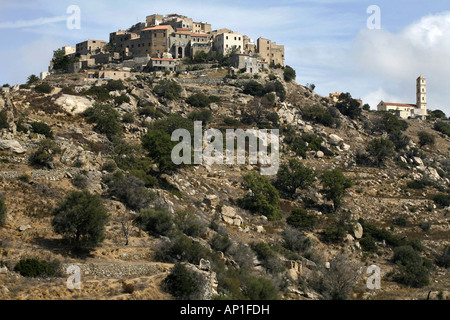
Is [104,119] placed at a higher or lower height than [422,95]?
lower

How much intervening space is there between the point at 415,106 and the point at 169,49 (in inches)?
1871

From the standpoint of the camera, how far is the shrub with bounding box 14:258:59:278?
19.9 meters

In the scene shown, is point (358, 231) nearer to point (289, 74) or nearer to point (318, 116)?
point (318, 116)

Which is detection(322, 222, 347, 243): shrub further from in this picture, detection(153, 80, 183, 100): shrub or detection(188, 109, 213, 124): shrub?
detection(153, 80, 183, 100): shrub

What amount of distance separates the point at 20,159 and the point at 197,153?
1909cm

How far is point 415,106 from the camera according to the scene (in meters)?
97.5

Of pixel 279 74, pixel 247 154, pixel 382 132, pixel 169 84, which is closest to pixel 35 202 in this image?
pixel 247 154

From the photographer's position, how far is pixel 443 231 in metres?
Result: 44.1

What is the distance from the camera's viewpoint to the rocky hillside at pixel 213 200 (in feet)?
74.8

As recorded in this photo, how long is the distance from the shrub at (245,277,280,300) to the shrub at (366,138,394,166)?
1524 inches

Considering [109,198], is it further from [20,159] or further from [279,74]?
[279,74]

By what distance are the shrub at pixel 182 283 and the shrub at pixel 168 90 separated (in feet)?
142

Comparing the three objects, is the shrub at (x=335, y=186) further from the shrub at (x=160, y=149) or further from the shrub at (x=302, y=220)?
the shrub at (x=160, y=149)

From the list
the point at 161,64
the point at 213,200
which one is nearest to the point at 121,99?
the point at 213,200
